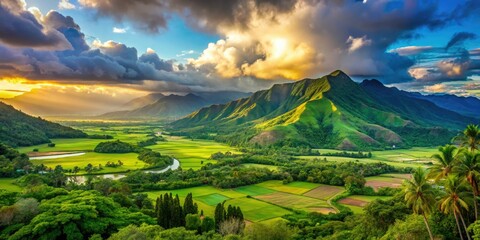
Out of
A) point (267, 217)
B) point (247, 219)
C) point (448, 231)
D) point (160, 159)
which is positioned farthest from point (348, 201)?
point (160, 159)

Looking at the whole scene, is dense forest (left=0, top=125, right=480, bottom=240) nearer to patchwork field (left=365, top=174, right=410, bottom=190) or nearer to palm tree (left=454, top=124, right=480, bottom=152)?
palm tree (left=454, top=124, right=480, bottom=152)

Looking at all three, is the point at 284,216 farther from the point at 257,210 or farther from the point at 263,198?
the point at 263,198

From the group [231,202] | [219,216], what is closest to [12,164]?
[231,202]

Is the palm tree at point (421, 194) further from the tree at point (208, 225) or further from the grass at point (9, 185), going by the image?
the grass at point (9, 185)

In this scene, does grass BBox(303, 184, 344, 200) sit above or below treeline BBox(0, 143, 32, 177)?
below

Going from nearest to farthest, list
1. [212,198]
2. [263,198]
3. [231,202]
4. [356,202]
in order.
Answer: [231,202] < [356,202] < [212,198] < [263,198]

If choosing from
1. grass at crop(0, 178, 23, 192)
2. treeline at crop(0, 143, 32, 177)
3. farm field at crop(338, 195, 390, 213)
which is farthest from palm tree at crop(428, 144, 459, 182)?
treeline at crop(0, 143, 32, 177)
